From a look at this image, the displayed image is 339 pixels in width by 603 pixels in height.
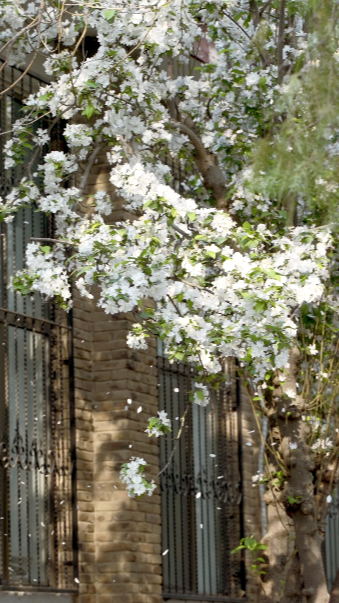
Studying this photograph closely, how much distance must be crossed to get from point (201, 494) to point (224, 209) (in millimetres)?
4068

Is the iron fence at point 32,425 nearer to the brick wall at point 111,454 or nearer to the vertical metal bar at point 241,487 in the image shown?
the brick wall at point 111,454

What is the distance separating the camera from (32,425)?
32.0 ft

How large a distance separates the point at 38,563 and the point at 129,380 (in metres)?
1.78

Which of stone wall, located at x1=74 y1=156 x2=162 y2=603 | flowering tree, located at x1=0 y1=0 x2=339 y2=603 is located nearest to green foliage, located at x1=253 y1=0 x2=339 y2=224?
flowering tree, located at x1=0 y1=0 x2=339 y2=603

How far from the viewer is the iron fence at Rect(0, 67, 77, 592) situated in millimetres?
9289

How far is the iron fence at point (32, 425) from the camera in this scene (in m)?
9.29

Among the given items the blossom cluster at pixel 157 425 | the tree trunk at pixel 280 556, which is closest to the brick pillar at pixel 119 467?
the tree trunk at pixel 280 556

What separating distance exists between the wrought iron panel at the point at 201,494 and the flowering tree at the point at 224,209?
195 cm

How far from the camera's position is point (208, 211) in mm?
7613

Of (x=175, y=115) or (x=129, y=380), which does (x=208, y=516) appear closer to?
(x=129, y=380)

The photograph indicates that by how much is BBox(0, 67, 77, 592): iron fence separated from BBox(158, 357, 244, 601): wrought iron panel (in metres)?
1.43

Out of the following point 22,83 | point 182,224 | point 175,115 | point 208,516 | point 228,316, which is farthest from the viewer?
point 208,516

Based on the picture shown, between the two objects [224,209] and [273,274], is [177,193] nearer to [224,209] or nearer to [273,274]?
[224,209]

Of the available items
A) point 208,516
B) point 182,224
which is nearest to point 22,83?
point 182,224
